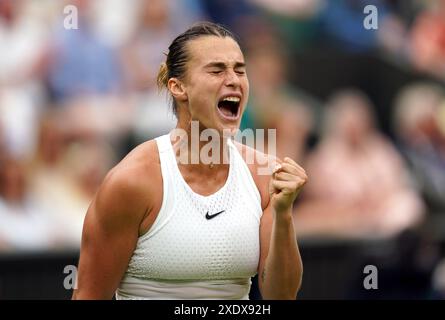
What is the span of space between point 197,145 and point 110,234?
1.87ft

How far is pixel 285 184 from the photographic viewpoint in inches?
173

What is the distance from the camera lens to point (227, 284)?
4734 millimetres


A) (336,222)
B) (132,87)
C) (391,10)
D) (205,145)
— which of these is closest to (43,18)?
(132,87)

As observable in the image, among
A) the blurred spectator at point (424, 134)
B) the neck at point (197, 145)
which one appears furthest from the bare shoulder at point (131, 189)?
the blurred spectator at point (424, 134)

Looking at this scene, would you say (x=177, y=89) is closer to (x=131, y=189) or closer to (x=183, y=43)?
(x=183, y=43)

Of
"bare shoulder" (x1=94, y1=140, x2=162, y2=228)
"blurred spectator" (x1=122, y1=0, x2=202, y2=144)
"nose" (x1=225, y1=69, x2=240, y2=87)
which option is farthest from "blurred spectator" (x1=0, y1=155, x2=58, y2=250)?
"nose" (x1=225, y1=69, x2=240, y2=87)

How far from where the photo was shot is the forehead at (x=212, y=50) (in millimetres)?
4711

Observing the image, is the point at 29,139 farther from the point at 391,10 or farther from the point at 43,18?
the point at 391,10

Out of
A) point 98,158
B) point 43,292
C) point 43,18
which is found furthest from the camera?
point 43,18

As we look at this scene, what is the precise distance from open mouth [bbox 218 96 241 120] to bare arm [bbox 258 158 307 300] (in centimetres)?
38

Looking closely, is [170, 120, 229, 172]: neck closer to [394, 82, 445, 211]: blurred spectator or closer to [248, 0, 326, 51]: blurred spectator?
[394, 82, 445, 211]: blurred spectator

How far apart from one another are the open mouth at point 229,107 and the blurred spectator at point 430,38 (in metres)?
6.54

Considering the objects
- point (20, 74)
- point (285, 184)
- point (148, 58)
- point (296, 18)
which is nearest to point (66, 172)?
point (20, 74)
